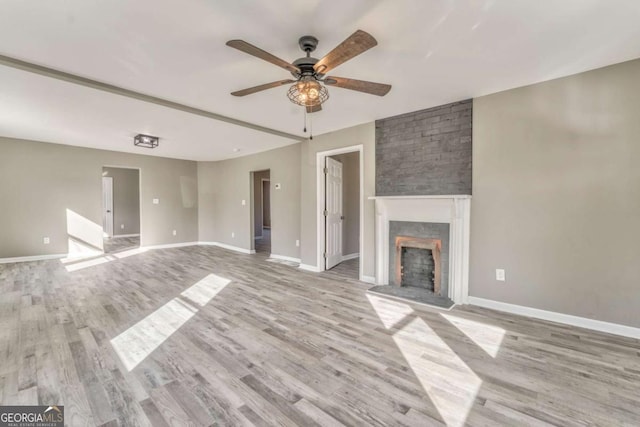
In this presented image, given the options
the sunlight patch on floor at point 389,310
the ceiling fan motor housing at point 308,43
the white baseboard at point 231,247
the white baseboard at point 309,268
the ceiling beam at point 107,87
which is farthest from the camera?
the white baseboard at point 231,247

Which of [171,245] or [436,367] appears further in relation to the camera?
[171,245]

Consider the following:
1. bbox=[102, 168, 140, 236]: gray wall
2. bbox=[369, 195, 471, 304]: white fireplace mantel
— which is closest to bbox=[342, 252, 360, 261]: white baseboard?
bbox=[369, 195, 471, 304]: white fireplace mantel

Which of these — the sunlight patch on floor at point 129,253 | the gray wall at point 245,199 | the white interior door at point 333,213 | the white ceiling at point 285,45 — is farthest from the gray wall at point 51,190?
the white interior door at point 333,213

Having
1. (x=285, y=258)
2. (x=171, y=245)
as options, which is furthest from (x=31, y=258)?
(x=285, y=258)

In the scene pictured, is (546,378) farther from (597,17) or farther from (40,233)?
(40,233)

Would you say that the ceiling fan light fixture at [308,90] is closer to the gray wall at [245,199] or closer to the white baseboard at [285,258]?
the gray wall at [245,199]

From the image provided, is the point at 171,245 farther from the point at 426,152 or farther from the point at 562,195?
the point at 562,195

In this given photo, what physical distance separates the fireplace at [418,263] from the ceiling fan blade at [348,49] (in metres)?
2.62

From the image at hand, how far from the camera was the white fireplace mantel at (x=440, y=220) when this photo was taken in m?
3.33

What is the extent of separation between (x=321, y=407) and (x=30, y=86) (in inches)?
161

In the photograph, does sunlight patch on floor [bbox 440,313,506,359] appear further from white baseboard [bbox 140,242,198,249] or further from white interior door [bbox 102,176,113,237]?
white interior door [bbox 102,176,113,237]

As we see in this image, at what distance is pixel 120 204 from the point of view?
9.31 meters

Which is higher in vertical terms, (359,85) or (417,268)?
(359,85)

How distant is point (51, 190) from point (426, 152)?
23.9 feet
